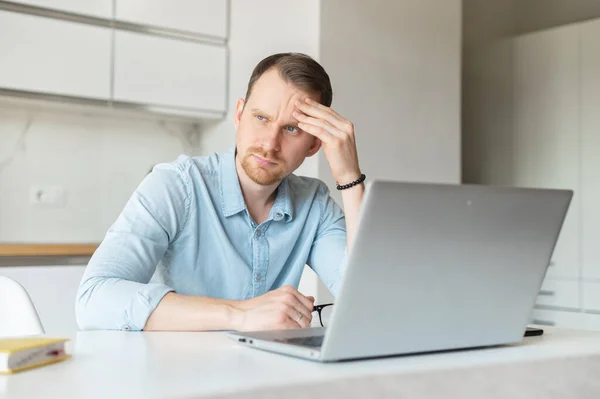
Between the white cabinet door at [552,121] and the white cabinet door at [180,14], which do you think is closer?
the white cabinet door at [180,14]

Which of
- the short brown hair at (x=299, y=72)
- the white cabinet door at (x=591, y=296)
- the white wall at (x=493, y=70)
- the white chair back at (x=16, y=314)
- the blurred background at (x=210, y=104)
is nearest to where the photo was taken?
the white chair back at (x=16, y=314)

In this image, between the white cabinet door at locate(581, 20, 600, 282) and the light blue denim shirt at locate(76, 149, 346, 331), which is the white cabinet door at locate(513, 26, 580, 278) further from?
the light blue denim shirt at locate(76, 149, 346, 331)

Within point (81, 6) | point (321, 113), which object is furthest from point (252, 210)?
point (81, 6)

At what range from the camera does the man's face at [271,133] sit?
5.12ft

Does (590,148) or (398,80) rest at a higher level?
(398,80)

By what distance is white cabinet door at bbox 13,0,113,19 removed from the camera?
3.02 meters

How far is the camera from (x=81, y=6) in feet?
10.2

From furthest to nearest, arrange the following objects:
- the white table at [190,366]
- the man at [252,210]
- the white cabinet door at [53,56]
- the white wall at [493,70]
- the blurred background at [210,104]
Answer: the white wall at [493,70]
the blurred background at [210,104]
the white cabinet door at [53,56]
the man at [252,210]
the white table at [190,366]

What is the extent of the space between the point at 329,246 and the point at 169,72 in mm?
1894

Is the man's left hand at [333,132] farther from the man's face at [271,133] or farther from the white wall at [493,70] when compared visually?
the white wall at [493,70]

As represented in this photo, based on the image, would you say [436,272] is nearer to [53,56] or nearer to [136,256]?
[136,256]

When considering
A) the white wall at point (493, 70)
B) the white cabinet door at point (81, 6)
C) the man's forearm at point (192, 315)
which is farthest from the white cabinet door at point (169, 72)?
the man's forearm at point (192, 315)

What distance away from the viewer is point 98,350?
0.96 meters

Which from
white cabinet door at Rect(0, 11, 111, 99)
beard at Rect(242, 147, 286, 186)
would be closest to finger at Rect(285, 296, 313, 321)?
beard at Rect(242, 147, 286, 186)
